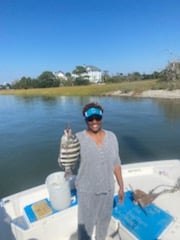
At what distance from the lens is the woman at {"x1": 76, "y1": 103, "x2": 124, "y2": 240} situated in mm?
1737

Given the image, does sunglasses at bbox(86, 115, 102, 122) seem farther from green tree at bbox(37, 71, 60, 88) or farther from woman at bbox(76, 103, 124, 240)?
green tree at bbox(37, 71, 60, 88)

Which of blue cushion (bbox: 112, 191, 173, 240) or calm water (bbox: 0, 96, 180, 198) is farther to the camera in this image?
calm water (bbox: 0, 96, 180, 198)

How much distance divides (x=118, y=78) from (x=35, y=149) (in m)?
48.9

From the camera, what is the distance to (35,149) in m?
8.58

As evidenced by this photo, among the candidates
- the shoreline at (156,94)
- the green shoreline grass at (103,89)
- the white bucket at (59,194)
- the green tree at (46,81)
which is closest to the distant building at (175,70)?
the green shoreline grass at (103,89)

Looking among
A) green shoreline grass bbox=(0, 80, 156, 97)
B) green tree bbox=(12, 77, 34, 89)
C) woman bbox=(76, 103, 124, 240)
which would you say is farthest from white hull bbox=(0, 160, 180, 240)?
green tree bbox=(12, 77, 34, 89)

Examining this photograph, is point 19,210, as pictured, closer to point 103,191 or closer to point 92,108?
point 103,191

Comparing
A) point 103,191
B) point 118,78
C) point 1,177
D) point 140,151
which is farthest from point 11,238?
point 118,78

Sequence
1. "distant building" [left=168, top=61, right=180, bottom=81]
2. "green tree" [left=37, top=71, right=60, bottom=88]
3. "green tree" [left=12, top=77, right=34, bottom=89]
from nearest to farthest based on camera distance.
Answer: "distant building" [left=168, top=61, right=180, bottom=81] < "green tree" [left=37, top=71, right=60, bottom=88] < "green tree" [left=12, top=77, right=34, bottom=89]

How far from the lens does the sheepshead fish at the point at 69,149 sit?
1564 millimetres

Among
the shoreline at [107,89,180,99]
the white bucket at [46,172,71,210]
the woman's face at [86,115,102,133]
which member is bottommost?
the shoreline at [107,89,180,99]

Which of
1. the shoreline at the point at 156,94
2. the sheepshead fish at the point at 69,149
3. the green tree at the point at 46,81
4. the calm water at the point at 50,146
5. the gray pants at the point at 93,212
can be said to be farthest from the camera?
the green tree at the point at 46,81

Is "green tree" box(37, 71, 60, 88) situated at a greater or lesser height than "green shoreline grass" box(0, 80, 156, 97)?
greater

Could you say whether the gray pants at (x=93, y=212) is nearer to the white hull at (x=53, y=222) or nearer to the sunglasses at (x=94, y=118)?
the white hull at (x=53, y=222)
